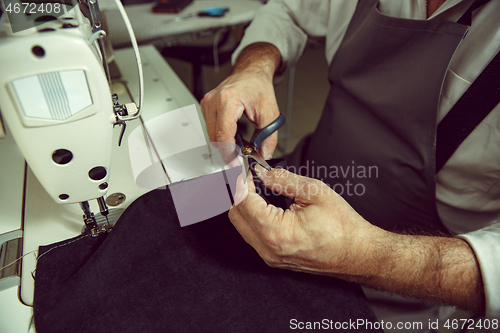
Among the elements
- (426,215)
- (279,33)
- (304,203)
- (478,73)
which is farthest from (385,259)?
→ (279,33)

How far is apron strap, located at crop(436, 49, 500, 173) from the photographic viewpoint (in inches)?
23.7

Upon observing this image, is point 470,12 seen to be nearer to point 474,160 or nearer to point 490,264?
point 474,160

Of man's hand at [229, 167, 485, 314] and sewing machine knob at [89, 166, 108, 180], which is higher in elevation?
sewing machine knob at [89, 166, 108, 180]

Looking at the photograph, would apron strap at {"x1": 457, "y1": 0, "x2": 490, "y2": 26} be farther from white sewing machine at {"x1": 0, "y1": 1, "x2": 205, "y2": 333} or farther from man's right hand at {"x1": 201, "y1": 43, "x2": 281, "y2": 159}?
white sewing machine at {"x1": 0, "y1": 1, "x2": 205, "y2": 333}

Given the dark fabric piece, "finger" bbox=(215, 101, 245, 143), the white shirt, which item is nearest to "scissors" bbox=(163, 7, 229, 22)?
the white shirt

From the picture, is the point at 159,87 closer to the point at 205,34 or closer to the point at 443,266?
the point at 205,34

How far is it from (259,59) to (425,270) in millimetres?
675

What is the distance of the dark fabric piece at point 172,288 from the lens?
428mm

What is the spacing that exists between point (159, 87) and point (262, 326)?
0.81 meters

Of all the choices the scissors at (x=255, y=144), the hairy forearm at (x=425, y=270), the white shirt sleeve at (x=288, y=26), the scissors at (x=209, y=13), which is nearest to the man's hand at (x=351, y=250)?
the hairy forearm at (x=425, y=270)

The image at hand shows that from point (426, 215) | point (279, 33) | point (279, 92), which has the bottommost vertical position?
point (279, 92)

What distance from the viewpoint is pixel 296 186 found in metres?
0.54

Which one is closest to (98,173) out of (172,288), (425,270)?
(172,288)

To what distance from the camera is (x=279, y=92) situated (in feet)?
9.19
